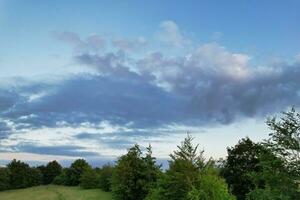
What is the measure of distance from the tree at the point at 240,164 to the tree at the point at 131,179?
1836 centimetres

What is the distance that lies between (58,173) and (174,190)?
489 feet

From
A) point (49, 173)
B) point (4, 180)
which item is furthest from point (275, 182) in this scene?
point (49, 173)

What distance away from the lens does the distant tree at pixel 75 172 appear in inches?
6850

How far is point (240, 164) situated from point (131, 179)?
22.2m

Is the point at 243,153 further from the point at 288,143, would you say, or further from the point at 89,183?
the point at 89,183

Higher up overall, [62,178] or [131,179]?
[62,178]

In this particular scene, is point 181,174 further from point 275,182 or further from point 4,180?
point 4,180

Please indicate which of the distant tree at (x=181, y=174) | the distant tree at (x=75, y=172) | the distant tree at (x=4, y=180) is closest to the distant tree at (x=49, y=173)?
the distant tree at (x=4, y=180)

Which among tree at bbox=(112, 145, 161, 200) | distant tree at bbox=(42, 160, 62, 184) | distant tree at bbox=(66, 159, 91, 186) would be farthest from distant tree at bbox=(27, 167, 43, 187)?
tree at bbox=(112, 145, 161, 200)

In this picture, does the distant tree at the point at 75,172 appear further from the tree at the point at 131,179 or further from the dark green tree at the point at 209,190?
the dark green tree at the point at 209,190

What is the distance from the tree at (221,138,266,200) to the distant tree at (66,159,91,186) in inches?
3750

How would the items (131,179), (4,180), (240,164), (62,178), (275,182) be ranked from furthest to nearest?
(62,178) → (4,180) → (240,164) → (131,179) → (275,182)

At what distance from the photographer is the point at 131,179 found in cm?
7044

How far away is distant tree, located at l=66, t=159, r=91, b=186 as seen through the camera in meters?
174
